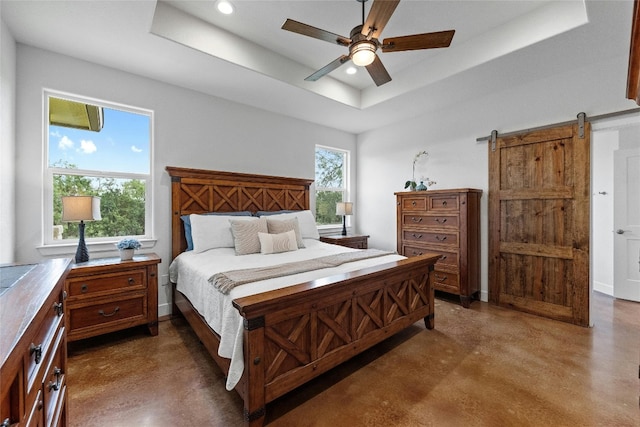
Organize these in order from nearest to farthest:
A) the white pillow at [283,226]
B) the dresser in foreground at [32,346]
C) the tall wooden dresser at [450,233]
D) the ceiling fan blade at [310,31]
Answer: the dresser in foreground at [32,346] → the ceiling fan blade at [310,31] → the white pillow at [283,226] → the tall wooden dresser at [450,233]

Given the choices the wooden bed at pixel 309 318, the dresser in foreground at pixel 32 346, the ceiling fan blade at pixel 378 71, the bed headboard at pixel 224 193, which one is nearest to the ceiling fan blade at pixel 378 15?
the ceiling fan blade at pixel 378 71

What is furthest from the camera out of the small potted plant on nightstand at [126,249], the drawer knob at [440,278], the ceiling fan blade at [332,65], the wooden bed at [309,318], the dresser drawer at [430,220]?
the drawer knob at [440,278]

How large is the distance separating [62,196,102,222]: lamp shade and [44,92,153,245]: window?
0.48m

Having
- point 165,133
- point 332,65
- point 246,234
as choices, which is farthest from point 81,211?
point 332,65

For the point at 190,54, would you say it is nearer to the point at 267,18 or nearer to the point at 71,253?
the point at 267,18

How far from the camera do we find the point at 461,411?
1722mm

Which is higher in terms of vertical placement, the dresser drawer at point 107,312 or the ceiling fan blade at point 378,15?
the ceiling fan blade at point 378,15

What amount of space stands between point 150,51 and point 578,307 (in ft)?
16.4

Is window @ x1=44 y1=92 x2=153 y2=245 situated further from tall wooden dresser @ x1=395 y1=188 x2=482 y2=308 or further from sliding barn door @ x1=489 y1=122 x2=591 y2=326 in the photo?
sliding barn door @ x1=489 y1=122 x2=591 y2=326

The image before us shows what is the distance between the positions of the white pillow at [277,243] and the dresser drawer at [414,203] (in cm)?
184

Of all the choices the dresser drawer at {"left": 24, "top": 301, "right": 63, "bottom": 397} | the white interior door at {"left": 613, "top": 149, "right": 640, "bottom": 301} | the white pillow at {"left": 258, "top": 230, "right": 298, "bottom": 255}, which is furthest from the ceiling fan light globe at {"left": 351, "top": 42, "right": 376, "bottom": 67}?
the white interior door at {"left": 613, "top": 149, "right": 640, "bottom": 301}

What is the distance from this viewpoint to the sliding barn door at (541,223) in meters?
2.90

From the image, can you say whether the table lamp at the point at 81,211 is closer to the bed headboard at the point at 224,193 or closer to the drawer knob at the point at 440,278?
the bed headboard at the point at 224,193

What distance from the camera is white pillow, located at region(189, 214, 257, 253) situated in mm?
3005
